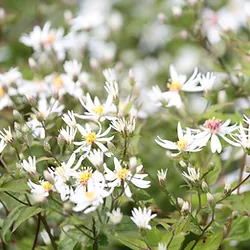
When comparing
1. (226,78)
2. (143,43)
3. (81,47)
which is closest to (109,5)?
(143,43)

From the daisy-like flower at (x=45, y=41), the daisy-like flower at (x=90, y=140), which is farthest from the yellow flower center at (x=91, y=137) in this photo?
the daisy-like flower at (x=45, y=41)

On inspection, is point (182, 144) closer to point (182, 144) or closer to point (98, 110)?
point (182, 144)

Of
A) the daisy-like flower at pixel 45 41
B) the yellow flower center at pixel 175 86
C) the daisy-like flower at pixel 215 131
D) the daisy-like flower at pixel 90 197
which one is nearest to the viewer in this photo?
the daisy-like flower at pixel 90 197

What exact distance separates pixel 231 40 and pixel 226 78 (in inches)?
2.8

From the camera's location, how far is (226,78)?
1.02 metres

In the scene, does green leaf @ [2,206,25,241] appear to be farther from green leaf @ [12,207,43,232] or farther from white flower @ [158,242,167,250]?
white flower @ [158,242,167,250]

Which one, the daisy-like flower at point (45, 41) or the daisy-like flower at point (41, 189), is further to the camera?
the daisy-like flower at point (45, 41)

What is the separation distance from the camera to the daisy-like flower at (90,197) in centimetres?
67

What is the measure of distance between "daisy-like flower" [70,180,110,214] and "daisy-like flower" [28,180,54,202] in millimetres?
29

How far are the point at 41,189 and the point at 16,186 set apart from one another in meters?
0.05

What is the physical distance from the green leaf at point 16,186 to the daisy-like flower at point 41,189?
0.02 metres

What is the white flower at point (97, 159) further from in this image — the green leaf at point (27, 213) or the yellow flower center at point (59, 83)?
the yellow flower center at point (59, 83)

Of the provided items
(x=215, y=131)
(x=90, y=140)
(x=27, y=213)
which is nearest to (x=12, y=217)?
(x=27, y=213)

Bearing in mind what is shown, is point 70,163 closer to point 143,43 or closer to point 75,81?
point 75,81
